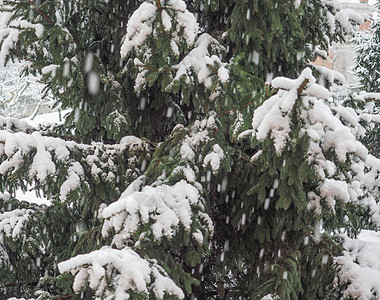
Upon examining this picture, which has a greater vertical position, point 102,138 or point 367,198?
point 102,138

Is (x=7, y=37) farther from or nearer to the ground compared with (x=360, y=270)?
farther from the ground

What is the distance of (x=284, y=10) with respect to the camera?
9.59ft

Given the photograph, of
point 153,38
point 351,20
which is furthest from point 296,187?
point 351,20

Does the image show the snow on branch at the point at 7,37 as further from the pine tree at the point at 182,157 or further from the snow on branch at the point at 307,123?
the snow on branch at the point at 307,123

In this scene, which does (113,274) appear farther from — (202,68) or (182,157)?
(202,68)

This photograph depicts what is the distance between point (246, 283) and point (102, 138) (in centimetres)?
199

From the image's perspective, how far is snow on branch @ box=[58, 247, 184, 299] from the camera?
1.67m

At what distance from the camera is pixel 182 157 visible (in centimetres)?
270

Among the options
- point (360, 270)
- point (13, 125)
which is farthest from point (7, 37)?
point (360, 270)

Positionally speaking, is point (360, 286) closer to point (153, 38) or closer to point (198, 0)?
point (153, 38)

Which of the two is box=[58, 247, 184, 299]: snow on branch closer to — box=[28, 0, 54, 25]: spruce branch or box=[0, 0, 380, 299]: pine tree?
box=[0, 0, 380, 299]: pine tree

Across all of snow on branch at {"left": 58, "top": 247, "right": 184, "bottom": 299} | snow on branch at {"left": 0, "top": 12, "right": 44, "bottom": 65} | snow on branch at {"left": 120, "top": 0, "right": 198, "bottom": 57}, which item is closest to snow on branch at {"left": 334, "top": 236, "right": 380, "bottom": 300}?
snow on branch at {"left": 58, "top": 247, "right": 184, "bottom": 299}

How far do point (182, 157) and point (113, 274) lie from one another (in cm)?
111

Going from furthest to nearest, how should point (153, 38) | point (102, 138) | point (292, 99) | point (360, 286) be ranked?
1. point (102, 138)
2. point (360, 286)
3. point (153, 38)
4. point (292, 99)
